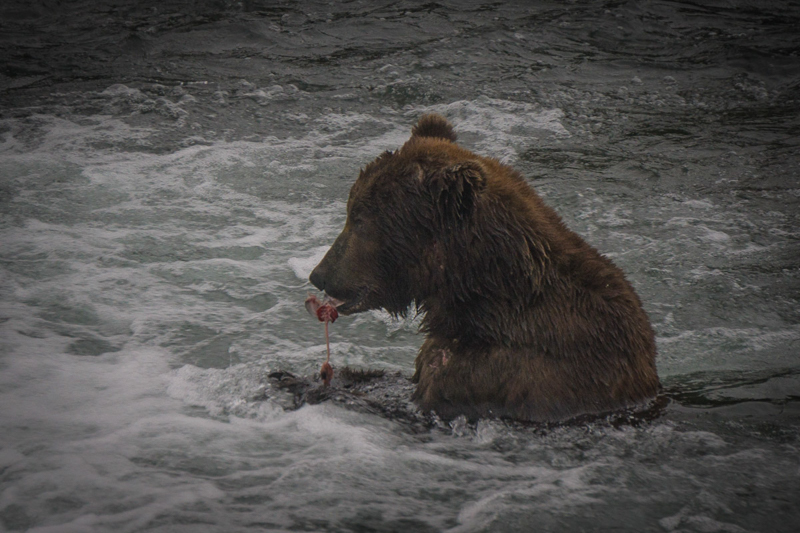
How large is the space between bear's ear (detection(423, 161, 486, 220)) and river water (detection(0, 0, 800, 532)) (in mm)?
1084

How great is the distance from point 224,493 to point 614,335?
1923mm

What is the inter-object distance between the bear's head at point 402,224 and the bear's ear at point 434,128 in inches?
5.4

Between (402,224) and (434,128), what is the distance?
78 cm

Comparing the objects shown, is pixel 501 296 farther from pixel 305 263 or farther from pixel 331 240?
pixel 331 240

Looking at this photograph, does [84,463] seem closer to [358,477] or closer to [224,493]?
[224,493]

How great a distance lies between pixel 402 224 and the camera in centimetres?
410

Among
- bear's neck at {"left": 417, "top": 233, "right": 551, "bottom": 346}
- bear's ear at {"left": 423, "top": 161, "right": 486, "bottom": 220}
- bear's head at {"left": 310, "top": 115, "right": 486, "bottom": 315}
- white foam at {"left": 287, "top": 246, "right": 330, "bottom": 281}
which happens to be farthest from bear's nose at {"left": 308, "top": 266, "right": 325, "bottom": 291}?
white foam at {"left": 287, "top": 246, "right": 330, "bottom": 281}

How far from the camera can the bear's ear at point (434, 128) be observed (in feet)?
15.1

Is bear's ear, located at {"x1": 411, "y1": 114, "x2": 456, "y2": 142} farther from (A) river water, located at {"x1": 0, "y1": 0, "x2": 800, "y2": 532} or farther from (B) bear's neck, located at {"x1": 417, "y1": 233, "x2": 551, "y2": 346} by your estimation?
(A) river water, located at {"x1": 0, "y1": 0, "x2": 800, "y2": 532}

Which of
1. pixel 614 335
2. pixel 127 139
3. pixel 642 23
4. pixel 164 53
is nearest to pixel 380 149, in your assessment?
pixel 127 139

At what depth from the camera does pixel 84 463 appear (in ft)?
12.6

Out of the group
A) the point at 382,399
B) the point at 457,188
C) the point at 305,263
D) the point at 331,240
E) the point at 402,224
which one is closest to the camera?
the point at 457,188

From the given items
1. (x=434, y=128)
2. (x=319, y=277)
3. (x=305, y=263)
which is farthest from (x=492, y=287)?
(x=305, y=263)

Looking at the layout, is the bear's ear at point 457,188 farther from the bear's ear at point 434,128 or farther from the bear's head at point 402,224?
the bear's ear at point 434,128
